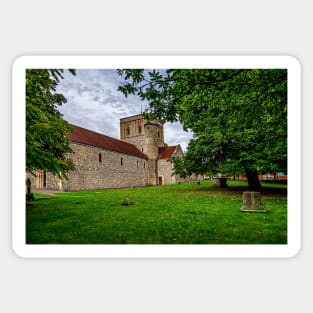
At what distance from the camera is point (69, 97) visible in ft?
12.6

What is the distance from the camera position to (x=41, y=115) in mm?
3785

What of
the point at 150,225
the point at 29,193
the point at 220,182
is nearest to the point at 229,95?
the point at 150,225

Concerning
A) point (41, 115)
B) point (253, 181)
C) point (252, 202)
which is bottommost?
point (252, 202)

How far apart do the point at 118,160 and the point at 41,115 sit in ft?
38.5

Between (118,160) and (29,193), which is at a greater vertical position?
(118,160)

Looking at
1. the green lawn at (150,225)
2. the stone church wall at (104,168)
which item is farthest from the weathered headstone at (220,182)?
the stone church wall at (104,168)

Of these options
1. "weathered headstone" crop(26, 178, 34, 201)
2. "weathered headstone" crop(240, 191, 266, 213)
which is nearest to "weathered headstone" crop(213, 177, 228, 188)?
"weathered headstone" crop(240, 191, 266, 213)

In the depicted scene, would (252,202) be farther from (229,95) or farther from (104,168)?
(104,168)

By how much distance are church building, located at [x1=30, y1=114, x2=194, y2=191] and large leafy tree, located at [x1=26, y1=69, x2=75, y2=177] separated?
0.41m

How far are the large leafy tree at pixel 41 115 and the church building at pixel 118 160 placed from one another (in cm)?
41

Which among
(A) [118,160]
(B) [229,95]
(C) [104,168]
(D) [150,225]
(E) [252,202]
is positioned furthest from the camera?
(A) [118,160]
